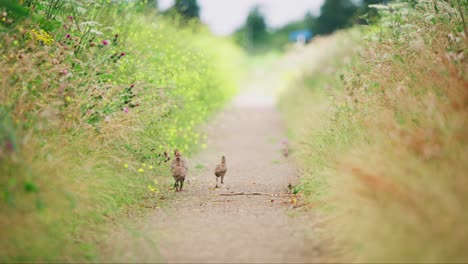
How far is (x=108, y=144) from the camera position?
26.3 feet

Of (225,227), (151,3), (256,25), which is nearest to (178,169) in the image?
(225,227)

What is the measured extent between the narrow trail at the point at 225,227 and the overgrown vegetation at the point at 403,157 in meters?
0.40

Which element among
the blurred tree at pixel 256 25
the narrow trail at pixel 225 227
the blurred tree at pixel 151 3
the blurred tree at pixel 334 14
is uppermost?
the blurred tree at pixel 256 25

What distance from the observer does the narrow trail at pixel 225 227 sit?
5961 mm

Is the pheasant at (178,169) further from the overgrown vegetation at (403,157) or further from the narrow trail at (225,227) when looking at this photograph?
the overgrown vegetation at (403,157)

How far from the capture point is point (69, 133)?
23.5ft

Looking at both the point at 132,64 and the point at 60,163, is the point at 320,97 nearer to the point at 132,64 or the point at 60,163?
the point at 132,64

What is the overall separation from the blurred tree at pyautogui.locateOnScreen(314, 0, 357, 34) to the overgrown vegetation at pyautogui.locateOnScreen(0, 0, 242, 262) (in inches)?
1215

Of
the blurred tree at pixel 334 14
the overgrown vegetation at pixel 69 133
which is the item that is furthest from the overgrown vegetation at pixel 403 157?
the blurred tree at pixel 334 14

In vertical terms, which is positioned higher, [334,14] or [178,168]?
[334,14]

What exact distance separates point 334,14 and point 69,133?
35.6 metres

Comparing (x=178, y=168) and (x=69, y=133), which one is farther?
(x=178, y=168)

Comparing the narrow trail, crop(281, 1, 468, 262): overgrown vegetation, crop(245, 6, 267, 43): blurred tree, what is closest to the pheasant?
the narrow trail

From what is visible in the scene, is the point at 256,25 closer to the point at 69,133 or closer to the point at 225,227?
the point at 69,133
